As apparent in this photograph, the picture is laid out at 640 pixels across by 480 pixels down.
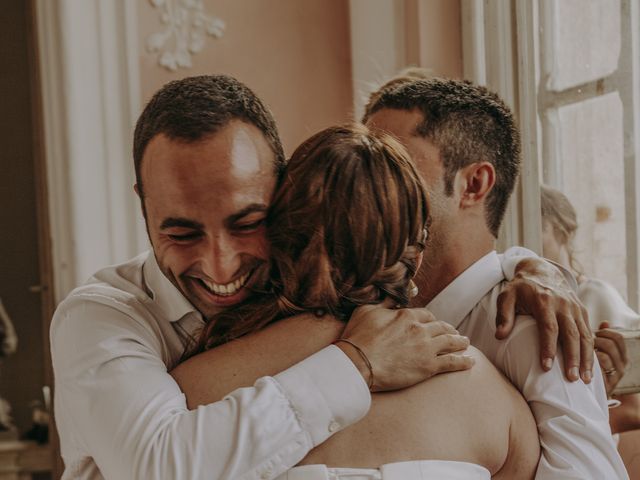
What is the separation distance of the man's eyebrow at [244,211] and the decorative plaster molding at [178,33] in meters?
1.54

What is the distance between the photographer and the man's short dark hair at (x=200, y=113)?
116 centimetres

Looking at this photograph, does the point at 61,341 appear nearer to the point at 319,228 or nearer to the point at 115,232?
the point at 319,228

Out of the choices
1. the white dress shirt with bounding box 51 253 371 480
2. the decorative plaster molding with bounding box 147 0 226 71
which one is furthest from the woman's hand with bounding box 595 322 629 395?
the decorative plaster molding with bounding box 147 0 226 71

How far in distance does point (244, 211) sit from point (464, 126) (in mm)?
616

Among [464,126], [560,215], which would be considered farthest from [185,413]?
[560,215]

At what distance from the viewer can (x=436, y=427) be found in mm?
1042

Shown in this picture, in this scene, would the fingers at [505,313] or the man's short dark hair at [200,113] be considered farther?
the fingers at [505,313]

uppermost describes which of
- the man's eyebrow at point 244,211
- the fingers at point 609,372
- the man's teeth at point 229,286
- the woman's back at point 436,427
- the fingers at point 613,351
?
the man's eyebrow at point 244,211

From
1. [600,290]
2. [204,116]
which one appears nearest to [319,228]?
[204,116]

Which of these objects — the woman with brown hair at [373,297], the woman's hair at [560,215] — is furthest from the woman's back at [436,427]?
the woman's hair at [560,215]

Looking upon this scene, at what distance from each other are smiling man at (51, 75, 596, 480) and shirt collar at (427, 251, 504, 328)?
0.50ft

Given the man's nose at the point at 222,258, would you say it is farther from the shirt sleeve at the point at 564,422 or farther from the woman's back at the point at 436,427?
the shirt sleeve at the point at 564,422

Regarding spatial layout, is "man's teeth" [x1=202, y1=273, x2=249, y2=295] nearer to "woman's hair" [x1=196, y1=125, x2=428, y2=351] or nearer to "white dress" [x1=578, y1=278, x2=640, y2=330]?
"woman's hair" [x1=196, y1=125, x2=428, y2=351]

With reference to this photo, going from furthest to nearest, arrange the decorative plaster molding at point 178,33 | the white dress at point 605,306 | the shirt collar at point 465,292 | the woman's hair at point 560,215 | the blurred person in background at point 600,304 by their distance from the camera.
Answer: the decorative plaster molding at point 178,33 < the woman's hair at point 560,215 < the white dress at point 605,306 < the blurred person in background at point 600,304 < the shirt collar at point 465,292
